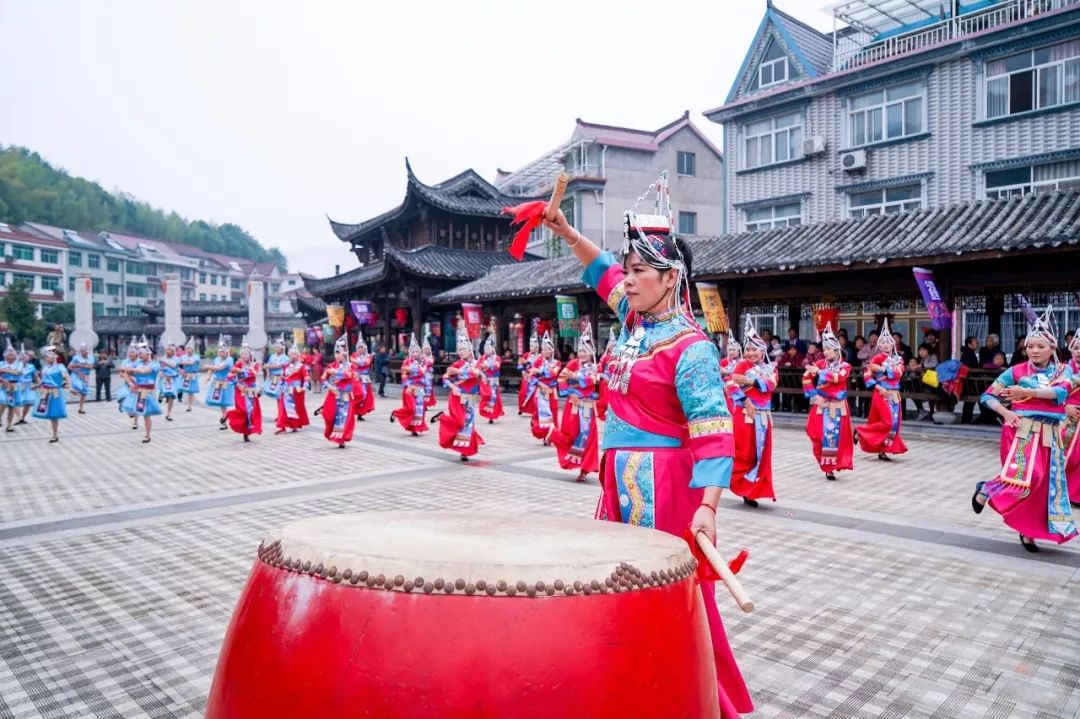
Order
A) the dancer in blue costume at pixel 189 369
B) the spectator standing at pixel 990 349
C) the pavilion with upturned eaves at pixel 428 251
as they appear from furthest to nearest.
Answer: the pavilion with upturned eaves at pixel 428 251 < the dancer in blue costume at pixel 189 369 < the spectator standing at pixel 990 349

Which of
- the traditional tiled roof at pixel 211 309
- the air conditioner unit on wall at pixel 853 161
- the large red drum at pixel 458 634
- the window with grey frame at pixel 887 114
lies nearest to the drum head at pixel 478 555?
the large red drum at pixel 458 634

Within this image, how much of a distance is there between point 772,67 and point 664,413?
21094 millimetres

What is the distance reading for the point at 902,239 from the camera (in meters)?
12.9

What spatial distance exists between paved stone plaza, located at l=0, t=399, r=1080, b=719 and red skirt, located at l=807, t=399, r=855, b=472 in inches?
9.8

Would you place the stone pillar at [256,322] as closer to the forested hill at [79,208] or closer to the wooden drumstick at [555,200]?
the forested hill at [79,208]

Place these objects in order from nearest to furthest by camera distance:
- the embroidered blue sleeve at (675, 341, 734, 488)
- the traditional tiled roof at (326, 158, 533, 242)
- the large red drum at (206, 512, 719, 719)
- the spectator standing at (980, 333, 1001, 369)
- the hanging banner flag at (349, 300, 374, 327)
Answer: the large red drum at (206, 512, 719, 719) < the embroidered blue sleeve at (675, 341, 734, 488) < the spectator standing at (980, 333, 1001, 369) < the traditional tiled roof at (326, 158, 533, 242) < the hanging banner flag at (349, 300, 374, 327)

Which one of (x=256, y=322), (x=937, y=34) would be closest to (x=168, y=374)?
(x=937, y=34)

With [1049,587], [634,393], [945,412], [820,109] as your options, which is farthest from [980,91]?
[634,393]

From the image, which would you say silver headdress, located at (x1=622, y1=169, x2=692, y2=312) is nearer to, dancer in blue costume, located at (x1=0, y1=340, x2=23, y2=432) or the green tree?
dancer in blue costume, located at (x1=0, y1=340, x2=23, y2=432)

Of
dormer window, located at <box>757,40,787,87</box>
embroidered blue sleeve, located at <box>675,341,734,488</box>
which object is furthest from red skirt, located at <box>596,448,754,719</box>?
dormer window, located at <box>757,40,787,87</box>

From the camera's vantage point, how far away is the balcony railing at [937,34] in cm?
1586

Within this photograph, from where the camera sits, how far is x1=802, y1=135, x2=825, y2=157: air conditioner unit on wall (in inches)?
748

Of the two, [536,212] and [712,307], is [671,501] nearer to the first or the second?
[536,212]

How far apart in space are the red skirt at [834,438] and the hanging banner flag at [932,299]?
496 cm
